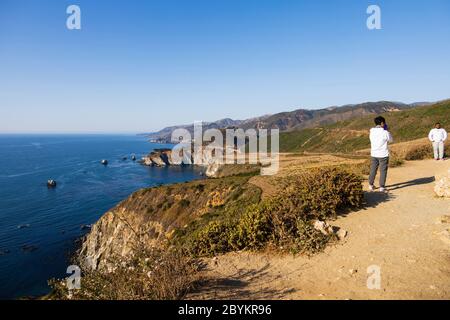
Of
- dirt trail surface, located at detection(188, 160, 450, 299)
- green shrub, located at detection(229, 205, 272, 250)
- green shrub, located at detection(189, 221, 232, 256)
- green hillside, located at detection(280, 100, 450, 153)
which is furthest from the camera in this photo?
green hillside, located at detection(280, 100, 450, 153)

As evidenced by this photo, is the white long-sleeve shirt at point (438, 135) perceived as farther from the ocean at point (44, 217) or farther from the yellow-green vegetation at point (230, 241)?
the ocean at point (44, 217)

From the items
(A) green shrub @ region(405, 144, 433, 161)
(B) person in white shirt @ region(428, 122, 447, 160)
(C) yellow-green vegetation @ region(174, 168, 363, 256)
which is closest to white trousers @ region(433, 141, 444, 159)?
(B) person in white shirt @ region(428, 122, 447, 160)

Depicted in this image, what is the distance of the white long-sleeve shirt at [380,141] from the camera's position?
10.4 meters

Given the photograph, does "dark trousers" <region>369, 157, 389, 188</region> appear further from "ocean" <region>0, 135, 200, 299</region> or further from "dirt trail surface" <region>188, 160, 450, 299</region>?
"ocean" <region>0, 135, 200, 299</region>

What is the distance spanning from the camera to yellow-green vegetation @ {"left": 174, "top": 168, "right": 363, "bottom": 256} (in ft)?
26.4

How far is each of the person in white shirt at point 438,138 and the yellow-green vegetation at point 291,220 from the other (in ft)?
36.0

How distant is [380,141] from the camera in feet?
34.3

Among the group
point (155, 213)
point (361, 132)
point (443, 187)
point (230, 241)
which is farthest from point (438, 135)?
point (361, 132)

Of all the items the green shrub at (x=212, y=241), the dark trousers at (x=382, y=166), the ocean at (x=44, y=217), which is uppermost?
the dark trousers at (x=382, y=166)

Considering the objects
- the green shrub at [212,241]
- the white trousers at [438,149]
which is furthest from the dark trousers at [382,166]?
the white trousers at [438,149]

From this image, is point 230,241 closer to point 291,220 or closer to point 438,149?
point 291,220

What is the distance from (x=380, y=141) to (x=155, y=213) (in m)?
28.1

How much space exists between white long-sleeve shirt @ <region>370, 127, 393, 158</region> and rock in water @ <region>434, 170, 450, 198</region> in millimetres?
2159

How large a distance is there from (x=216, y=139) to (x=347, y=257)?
15006 centimetres
